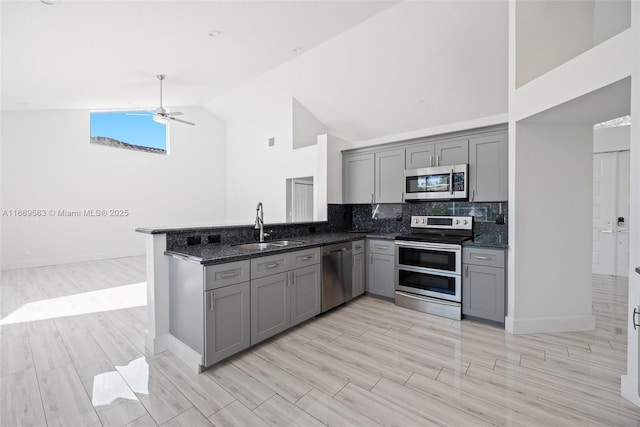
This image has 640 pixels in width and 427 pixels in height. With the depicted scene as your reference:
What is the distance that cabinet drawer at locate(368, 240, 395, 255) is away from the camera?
12.3 feet

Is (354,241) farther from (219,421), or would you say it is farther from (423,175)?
(219,421)

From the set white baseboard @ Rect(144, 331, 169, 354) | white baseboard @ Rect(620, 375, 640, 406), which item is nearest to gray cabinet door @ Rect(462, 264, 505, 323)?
white baseboard @ Rect(620, 375, 640, 406)

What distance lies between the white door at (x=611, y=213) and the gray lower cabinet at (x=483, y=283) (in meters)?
3.81

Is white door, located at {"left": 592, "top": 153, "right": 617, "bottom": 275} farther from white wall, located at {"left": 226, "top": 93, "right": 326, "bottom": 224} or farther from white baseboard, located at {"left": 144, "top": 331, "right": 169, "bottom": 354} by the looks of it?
white baseboard, located at {"left": 144, "top": 331, "right": 169, "bottom": 354}

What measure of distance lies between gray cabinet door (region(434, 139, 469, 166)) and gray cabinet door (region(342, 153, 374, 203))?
1000mm

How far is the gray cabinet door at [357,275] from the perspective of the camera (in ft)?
12.4

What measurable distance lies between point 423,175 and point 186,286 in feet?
10.3

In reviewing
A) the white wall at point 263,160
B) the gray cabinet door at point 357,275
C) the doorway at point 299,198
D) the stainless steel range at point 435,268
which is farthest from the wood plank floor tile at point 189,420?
the doorway at point 299,198

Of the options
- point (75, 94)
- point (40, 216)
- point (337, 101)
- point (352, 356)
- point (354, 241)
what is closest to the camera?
point (352, 356)

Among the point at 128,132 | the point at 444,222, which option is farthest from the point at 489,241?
the point at 128,132

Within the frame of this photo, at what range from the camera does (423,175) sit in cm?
380

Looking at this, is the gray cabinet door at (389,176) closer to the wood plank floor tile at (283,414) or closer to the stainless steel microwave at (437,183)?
the stainless steel microwave at (437,183)

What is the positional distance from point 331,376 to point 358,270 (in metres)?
1.85

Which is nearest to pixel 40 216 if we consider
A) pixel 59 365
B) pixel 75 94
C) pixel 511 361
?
pixel 75 94
